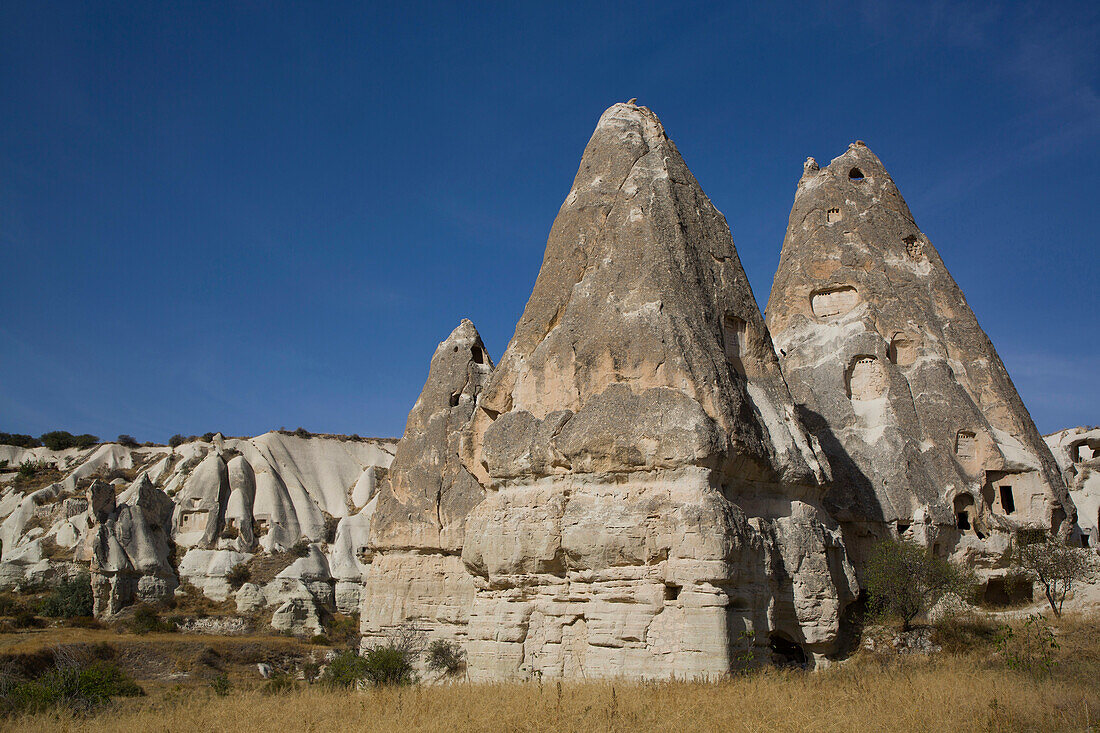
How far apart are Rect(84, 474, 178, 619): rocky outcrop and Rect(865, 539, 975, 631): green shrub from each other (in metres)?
25.4

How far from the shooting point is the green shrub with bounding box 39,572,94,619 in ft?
89.1

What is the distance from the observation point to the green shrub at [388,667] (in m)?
13.5

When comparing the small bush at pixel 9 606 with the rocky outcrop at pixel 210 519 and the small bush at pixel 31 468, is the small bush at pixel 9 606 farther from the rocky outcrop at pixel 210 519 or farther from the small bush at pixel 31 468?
the small bush at pixel 31 468


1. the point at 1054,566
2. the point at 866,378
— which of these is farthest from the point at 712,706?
the point at 866,378

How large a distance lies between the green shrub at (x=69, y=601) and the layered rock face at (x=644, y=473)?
849 inches

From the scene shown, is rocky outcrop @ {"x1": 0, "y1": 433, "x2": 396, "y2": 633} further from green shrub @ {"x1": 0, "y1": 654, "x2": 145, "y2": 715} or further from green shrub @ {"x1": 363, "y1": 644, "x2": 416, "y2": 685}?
green shrub @ {"x1": 0, "y1": 654, "x2": 145, "y2": 715}

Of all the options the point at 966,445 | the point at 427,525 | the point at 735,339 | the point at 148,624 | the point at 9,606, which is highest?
the point at 735,339

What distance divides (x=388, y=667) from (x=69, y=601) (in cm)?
1952

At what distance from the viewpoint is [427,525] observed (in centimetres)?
1578

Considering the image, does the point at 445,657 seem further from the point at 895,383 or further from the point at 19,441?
the point at 19,441

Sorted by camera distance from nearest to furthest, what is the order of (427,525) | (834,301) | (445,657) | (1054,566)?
(445,657), (1054,566), (427,525), (834,301)

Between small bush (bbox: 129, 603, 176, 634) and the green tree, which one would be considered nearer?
the green tree

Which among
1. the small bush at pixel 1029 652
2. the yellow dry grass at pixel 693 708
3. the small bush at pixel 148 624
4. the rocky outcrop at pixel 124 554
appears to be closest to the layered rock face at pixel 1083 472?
the small bush at pixel 1029 652

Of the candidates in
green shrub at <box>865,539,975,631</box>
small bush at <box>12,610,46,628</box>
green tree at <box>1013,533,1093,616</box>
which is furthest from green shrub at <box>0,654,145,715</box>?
green tree at <box>1013,533,1093,616</box>
